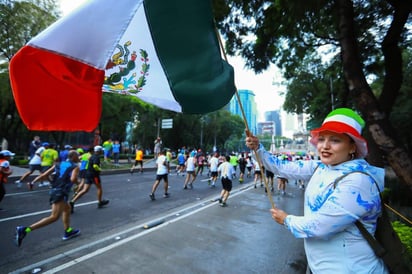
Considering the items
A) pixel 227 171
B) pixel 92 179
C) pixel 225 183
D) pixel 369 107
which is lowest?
pixel 225 183

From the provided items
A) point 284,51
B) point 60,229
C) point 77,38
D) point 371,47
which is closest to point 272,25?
point 284,51

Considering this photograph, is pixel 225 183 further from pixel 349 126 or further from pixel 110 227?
pixel 349 126

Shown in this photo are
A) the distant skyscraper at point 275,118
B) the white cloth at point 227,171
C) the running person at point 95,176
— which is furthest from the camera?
the distant skyscraper at point 275,118

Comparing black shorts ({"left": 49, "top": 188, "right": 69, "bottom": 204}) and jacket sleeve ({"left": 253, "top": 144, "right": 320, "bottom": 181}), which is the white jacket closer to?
jacket sleeve ({"left": 253, "top": 144, "right": 320, "bottom": 181})

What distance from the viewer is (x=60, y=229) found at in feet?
15.5

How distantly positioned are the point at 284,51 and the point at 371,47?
2.46 meters

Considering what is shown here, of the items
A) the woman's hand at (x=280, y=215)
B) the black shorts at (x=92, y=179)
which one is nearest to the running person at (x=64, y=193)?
the black shorts at (x=92, y=179)

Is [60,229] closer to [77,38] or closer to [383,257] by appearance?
[77,38]

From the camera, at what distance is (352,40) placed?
12.6 ft

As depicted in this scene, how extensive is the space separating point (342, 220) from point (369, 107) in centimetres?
301

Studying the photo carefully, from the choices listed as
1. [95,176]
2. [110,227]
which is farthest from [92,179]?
[110,227]

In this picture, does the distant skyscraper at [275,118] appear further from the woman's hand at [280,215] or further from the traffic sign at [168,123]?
the woman's hand at [280,215]

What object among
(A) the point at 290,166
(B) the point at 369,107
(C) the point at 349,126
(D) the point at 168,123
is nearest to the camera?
(C) the point at 349,126

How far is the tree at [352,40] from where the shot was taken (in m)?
3.58
